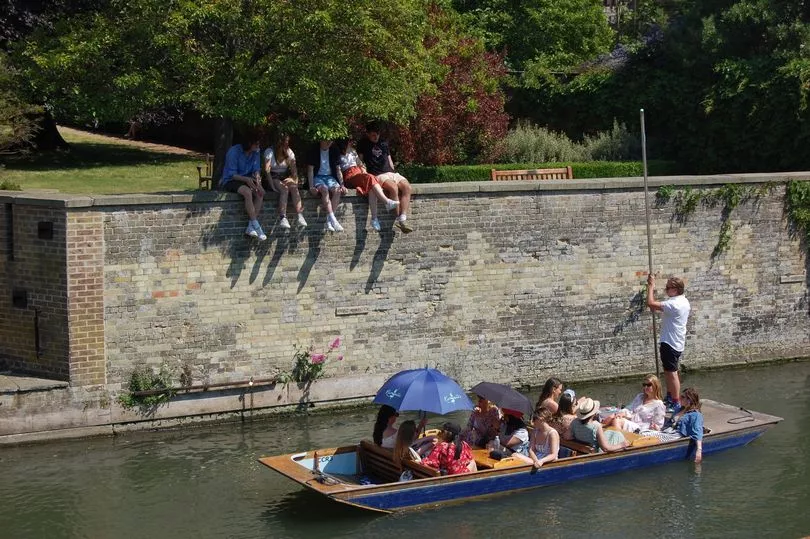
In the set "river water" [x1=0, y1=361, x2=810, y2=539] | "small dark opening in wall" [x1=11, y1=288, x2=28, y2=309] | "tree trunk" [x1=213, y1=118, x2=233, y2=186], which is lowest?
"river water" [x1=0, y1=361, x2=810, y2=539]

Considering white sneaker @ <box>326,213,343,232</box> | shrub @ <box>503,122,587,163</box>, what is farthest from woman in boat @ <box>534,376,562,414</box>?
shrub @ <box>503,122,587,163</box>

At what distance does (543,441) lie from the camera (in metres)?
15.1

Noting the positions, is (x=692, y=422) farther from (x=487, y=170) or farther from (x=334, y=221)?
(x=487, y=170)

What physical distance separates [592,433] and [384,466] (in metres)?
2.75

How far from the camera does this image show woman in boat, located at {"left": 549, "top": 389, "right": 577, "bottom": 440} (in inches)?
615

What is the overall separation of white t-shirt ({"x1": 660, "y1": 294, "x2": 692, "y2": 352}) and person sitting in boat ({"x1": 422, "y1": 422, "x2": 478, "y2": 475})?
4.22m

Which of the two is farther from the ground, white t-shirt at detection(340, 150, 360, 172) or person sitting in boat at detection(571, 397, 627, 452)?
white t-shirt at detection(340, 150, 360, 172)

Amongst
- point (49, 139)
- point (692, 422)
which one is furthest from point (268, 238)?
point (49, 139)

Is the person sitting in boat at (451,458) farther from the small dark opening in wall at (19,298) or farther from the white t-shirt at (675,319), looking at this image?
the small dark opening in wall at (19,298)

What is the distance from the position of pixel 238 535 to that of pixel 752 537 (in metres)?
A: 5.66

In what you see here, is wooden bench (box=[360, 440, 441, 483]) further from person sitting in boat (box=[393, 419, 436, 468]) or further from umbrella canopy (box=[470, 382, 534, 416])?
umbrella canopy (box=[470, 382, 534, 416])

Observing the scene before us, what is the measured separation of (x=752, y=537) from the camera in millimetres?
13539

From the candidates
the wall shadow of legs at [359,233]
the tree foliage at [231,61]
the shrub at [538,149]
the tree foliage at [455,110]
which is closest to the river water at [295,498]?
the wall shadow of legs at [359,233]

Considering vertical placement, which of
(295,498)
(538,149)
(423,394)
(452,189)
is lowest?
(295,498)
